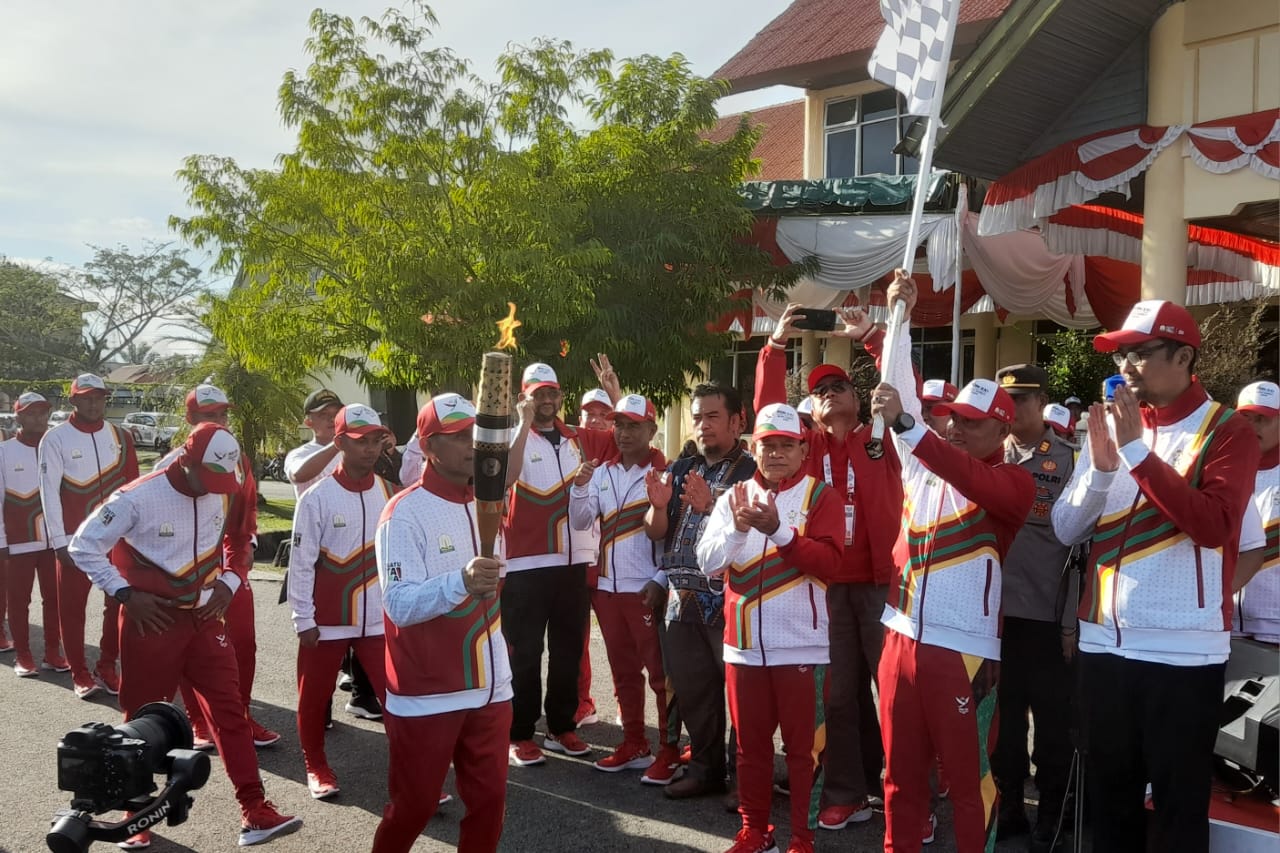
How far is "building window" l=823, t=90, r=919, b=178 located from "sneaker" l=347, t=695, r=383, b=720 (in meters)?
12.4

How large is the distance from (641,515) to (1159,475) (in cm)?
313

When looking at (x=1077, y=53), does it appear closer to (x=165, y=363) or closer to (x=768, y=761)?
(x=768, y=761)

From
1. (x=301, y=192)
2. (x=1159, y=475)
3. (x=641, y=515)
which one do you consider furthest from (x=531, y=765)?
(x=301, y=192)

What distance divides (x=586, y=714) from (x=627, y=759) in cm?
103

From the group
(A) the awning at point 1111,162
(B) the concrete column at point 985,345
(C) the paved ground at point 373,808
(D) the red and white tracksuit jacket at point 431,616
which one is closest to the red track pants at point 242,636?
(C) the paved ground at point 373,808

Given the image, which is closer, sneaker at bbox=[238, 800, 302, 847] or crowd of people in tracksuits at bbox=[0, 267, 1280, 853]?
crowd of people in tracksuits at bbox=[0, 267, 1280, 853]

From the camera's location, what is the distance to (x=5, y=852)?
15.7ft

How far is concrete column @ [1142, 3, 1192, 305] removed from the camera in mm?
9094

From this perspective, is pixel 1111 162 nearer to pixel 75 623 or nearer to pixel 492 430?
pixel 492 430

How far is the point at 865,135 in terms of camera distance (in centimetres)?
1720

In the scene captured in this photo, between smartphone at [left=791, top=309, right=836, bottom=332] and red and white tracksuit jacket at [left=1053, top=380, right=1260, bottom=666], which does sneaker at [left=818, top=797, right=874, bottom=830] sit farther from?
smartphone at [left=791, top=309, right=836, bottom=332]

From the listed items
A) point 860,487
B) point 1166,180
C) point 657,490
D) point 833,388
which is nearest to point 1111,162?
point 1166,180

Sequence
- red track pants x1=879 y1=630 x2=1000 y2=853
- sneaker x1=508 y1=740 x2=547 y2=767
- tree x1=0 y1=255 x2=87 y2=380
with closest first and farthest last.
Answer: red track pants x1=879 y1=630 x2=1000 y2=853
sneaker x1=508 y1=740 x2=547 y2=767
tree x1=0 y1=255 x2=87 y2=380

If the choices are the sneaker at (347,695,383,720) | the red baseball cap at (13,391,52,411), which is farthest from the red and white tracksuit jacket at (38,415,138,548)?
the sneaker at (347,695,383,720)
